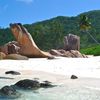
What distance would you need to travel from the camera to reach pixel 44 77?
703 inches

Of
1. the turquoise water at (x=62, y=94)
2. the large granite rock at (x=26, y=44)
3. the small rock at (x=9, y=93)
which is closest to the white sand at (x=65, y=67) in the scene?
the turquoise water at (x=62, y=94)

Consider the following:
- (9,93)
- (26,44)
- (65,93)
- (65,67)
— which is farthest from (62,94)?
(26,44)

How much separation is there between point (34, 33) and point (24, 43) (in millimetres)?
53095

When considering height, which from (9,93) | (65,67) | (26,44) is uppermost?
(26,44)

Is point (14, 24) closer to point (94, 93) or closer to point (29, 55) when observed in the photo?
point (29, 55)

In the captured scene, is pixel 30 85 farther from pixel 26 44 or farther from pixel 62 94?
pixel 26 44

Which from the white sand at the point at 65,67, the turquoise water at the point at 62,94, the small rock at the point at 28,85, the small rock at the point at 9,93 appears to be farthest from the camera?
the white sand at the point at 65,67

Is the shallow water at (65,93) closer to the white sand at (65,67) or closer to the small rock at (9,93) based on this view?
the small rock at (9,93)

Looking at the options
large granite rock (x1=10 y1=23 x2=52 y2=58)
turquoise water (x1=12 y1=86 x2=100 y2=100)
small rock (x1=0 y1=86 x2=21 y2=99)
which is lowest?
turquoise water (x1=12 y1=86 x2=100 y2=100)

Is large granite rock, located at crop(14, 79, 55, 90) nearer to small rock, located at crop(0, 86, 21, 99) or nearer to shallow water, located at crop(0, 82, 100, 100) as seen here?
shallow water, located at crop(0, 82, 100, 100)

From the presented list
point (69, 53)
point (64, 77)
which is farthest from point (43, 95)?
point (69, 53)

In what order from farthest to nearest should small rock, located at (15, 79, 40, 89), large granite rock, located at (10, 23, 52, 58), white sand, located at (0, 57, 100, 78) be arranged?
1. large granite rock, located at (10, 23, 52, 58)
2. white sand, located at (0, 57, 100, 78)
3. small rock, located at (15, 79, 40, 89)

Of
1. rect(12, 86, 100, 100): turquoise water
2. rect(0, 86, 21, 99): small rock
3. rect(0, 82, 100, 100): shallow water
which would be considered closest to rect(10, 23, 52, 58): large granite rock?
rect(0, 82, 100, 100): shallow water

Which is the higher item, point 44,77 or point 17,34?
point 17,34
